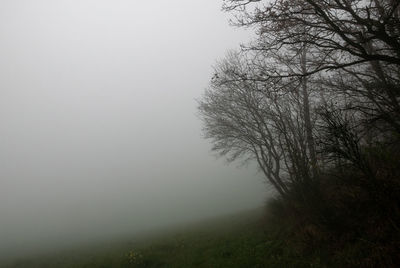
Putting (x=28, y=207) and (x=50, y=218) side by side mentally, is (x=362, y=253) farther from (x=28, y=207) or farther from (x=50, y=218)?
(x=28, y=207)

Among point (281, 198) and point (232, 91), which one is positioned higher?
point (232, 91)

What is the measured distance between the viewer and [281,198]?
14273 mm

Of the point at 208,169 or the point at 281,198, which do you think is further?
the point at 208,169

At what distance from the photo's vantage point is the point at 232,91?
49.8ft

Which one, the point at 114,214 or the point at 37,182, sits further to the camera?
the point at 37,182

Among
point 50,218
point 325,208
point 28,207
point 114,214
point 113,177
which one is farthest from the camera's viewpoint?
point 113,177

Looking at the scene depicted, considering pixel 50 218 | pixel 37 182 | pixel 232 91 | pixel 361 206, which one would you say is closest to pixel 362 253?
pixel 361 206

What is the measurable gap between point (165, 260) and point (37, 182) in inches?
5646

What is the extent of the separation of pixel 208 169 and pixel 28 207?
236 ft

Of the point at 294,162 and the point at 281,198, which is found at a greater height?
the point at 294,162

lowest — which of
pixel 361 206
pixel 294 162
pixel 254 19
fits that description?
pixel 361 206

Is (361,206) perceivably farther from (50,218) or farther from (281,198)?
(50,218)

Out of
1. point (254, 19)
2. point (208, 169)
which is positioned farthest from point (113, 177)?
point (254, 19)

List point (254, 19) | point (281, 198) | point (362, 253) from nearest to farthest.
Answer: point (362, 253), point (254, 19), point (281, 198)
